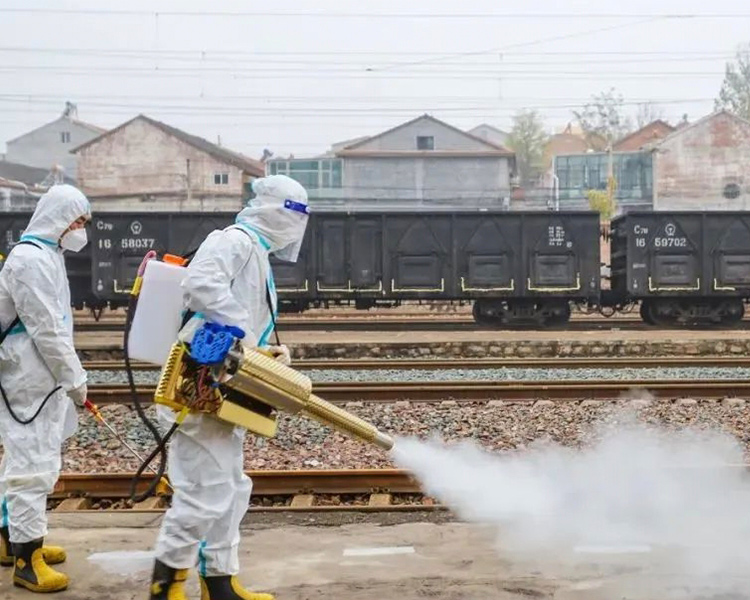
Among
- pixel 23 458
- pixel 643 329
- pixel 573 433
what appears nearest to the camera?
pixel 23 458

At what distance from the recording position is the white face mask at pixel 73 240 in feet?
15.4

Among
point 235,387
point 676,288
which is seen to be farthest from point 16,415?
point 676,288

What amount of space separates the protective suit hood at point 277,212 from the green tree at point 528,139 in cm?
8470

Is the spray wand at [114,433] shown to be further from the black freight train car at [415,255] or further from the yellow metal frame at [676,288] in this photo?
the yellow metal frame at [676,288]

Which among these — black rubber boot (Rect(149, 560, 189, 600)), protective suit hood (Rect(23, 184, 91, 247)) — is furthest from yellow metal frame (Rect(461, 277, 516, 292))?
black rubber boot (Rect(149, 560, 189, 600))

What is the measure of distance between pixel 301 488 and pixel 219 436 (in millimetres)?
2688

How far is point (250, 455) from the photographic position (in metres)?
7.47

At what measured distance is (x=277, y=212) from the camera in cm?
425

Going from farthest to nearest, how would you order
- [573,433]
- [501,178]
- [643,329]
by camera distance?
[501,178] → [643,329] → [573,433]

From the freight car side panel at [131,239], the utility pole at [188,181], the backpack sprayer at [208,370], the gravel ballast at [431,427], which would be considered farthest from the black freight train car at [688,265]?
the utility pole at [188,181]

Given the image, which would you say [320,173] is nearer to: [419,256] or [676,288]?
[419,256]

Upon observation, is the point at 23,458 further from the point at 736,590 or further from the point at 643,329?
the point at 643,329

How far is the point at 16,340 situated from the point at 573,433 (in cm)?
517

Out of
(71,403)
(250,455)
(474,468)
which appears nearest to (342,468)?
(250,455)
